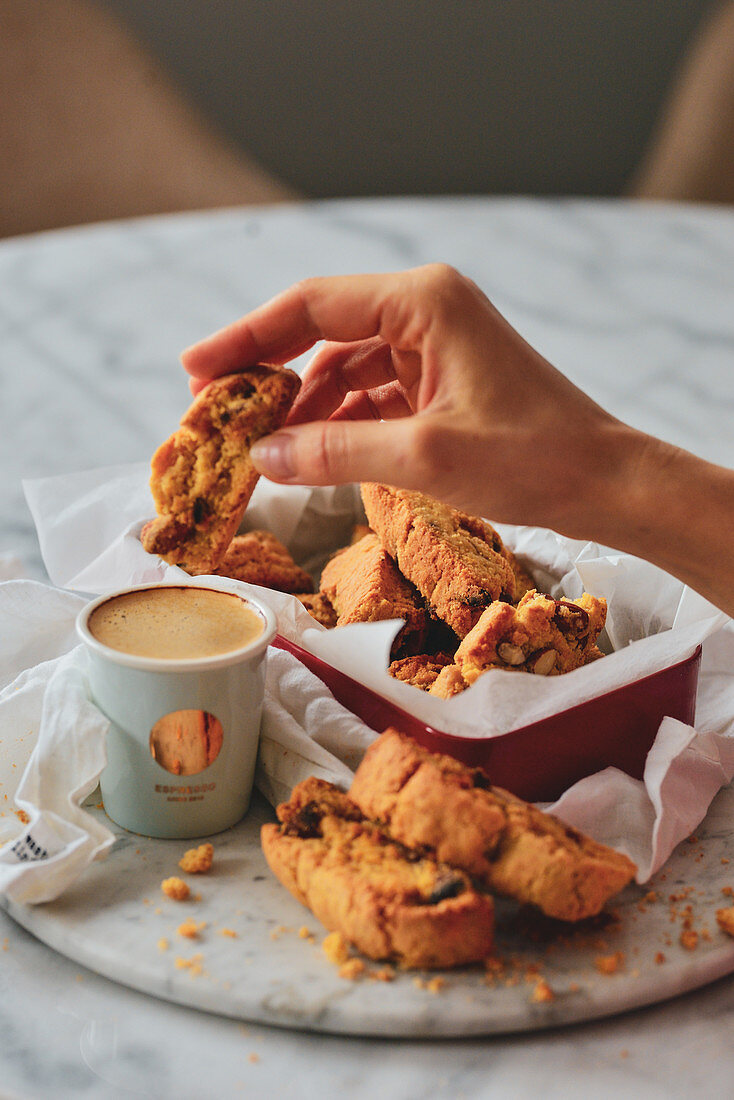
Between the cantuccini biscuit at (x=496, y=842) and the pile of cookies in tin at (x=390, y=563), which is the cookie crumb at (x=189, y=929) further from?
the pile of cookies in tin at (x=390, y=563)

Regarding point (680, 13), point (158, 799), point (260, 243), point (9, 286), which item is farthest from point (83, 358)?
point (680, 13)

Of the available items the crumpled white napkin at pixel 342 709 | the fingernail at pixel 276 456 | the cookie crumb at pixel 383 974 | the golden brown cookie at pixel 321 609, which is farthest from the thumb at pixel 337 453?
the cookie crumb at pixel 383 974

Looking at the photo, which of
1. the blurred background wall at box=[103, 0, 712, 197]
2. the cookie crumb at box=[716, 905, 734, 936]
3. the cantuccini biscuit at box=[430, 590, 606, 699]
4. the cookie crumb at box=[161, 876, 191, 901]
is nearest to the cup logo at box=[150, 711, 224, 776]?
the cookie crumb at box=[161, 876, 191, 901]

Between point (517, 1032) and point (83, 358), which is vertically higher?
point (517, 1032)

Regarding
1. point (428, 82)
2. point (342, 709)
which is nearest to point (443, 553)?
point (342, 709)

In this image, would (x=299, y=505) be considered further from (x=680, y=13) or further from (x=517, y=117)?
(x=680, y=13)

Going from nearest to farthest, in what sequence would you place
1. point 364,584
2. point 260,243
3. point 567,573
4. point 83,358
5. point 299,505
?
point 364,584 → point 567,573 → point 299,505 → point 83,358 → point 260,243

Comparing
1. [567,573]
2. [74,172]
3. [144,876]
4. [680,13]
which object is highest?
[680,13]
